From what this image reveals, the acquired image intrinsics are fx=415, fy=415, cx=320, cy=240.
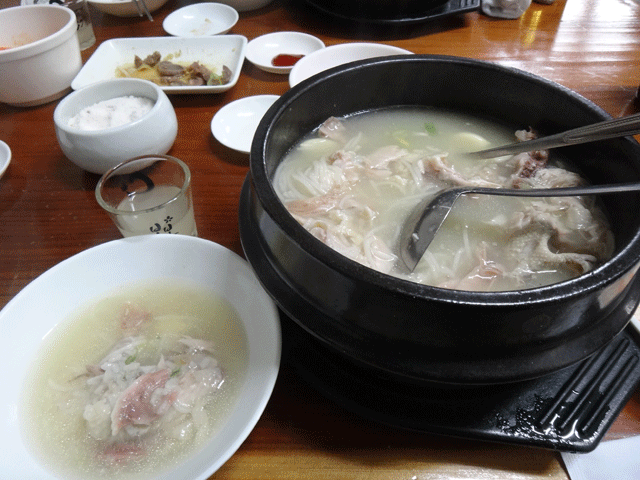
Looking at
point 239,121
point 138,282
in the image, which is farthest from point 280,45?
point 138,282

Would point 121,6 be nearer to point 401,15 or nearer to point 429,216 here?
point 401,15

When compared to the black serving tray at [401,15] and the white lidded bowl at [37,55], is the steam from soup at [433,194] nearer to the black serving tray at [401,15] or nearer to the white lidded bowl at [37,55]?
the black serving tray at [401,15]

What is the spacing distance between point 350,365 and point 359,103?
1.12 meters

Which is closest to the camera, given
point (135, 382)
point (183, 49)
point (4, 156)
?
point (135, 382)

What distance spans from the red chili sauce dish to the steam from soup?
1022 mm

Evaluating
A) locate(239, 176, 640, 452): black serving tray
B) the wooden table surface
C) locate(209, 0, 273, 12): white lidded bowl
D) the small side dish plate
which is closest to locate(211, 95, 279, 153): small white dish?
the wooden table surface

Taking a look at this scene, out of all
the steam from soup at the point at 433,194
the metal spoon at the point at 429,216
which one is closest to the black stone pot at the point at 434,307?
the steam from soup at the point at 433,194

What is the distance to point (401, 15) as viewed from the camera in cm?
287

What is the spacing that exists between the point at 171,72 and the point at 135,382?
6.38 ft

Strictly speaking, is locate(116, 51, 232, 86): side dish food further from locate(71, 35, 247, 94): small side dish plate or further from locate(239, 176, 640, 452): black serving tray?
locate(239, 176, 640, 452): black serving tray

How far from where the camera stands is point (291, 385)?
121 cm

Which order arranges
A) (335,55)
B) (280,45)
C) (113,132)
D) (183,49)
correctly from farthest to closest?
(280,45), (183,49), (335,55), (113,132)

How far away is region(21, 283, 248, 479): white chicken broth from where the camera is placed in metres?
0.99

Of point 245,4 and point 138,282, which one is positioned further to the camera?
point 245,4
